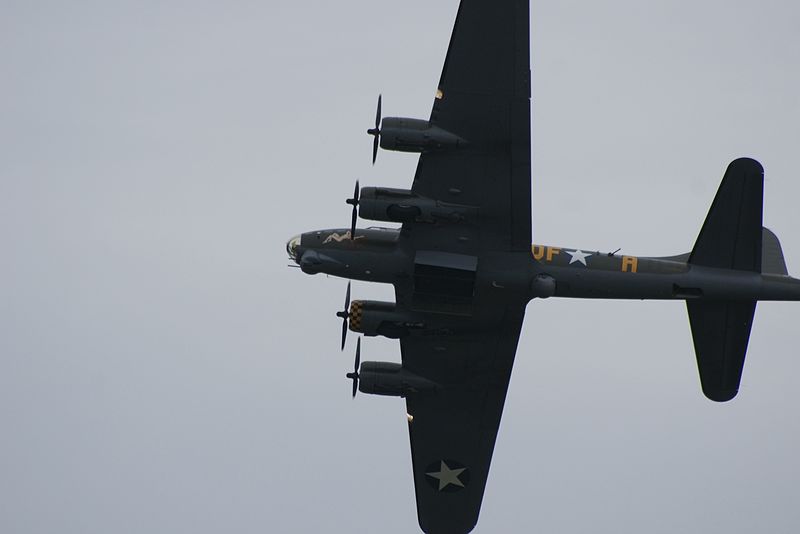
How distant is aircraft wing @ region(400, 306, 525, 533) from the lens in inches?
1651

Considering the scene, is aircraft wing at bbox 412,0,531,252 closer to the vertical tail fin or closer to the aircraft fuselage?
the aircraft fuselage

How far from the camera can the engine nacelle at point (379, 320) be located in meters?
40.2

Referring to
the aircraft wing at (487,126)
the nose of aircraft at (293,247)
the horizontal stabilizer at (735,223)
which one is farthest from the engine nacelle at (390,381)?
the horizontal stabilizer at (735,223)

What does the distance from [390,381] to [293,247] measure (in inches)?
247

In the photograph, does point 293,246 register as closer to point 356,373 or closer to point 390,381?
point 356,373

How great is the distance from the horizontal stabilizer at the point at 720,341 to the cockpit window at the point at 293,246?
42.9 ft

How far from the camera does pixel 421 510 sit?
149ft

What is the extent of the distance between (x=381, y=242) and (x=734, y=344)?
12050 mm

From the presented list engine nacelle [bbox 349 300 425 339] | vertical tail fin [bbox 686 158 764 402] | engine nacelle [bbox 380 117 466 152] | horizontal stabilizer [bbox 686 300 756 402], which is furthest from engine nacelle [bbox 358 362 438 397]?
vertical tail fin [bbox 686 158 764 402]

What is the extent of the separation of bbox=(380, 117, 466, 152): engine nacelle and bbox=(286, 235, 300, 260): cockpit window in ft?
16.3

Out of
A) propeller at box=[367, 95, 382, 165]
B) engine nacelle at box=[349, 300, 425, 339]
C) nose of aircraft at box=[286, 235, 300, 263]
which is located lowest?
engine nacelle at box=[349, 300, 425, 339]

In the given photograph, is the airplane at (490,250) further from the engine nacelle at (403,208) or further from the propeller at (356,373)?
the propeller at (356,373)

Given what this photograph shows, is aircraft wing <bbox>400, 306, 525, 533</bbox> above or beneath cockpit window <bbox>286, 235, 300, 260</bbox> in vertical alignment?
beneath

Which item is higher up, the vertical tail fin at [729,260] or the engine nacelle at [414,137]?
the engine nacelle at [414,137]
